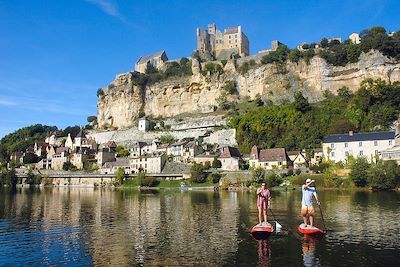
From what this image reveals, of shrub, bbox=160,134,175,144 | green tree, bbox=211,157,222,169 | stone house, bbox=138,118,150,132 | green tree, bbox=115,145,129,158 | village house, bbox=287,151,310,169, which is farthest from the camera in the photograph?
stone house, bbox=138,118,150,132

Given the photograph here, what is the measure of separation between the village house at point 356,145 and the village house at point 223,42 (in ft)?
203

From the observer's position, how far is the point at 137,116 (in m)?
114

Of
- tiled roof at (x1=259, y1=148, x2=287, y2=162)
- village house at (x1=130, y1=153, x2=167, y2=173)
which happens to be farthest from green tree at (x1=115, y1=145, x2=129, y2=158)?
tiled roof at (x1=259, y1=148, x2=287, y2=162)

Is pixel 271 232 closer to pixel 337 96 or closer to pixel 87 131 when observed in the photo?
pixel 337 96

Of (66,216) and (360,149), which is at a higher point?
(360,149)

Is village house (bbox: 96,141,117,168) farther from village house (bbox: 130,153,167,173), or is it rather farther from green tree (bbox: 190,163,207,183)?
green tree (bbox: 190,163,207,183)

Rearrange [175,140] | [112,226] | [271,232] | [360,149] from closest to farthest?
1. [271,232]
2. [112,226]
3. [360,149]
4. [175,140]

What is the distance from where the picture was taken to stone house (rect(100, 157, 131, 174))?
3219 inches

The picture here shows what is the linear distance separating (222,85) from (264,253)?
8900 centimetres

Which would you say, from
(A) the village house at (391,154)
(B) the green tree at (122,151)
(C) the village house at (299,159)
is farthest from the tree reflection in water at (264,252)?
(B) the green tree at (122,151)

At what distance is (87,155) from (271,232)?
259 ft

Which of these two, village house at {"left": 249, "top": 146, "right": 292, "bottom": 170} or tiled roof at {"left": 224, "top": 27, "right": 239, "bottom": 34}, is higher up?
tiled roof at {"left": 224, "top": 27, "right": 239, "bottom": 34}

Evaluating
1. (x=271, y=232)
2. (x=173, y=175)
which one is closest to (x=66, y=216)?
(x=271, y=232)

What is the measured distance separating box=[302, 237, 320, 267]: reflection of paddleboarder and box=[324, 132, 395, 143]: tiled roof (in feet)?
152
